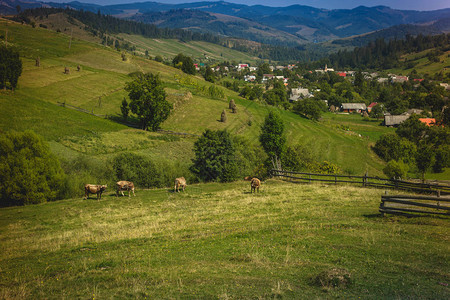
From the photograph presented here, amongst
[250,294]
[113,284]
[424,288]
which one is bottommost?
[113,284]

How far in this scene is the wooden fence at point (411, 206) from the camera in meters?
16.7

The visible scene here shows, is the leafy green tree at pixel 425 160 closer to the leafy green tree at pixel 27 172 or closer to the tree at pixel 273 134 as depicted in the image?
the tree at pixel 273 134

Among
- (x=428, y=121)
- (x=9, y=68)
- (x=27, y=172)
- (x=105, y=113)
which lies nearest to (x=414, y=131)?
(x=428, y=121)

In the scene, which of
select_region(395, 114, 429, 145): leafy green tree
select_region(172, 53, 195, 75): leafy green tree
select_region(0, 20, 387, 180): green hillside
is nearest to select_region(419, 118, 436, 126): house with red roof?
select_region(0, 20, 387, 180): green hillside

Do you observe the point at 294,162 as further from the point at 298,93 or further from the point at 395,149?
the point at 298,93

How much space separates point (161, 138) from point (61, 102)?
2857 centimetres

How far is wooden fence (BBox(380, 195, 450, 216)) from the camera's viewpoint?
16688 mm

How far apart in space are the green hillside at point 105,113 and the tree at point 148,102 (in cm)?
585

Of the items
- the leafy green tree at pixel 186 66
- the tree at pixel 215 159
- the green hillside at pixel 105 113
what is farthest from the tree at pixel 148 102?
the leafy green tree at pixel 186 66

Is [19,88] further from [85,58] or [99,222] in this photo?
[99,222]

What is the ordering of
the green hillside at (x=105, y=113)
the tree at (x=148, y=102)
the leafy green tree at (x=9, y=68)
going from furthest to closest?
the tree at (x=148, y=102) → the leafy green tree at (x=9, y=68) → the green hillside at (x=105, y=113)

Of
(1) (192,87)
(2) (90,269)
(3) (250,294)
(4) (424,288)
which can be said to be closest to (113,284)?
(2) (90,269)

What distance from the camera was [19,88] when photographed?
71.2 m

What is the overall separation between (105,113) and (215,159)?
46313 millimetres
